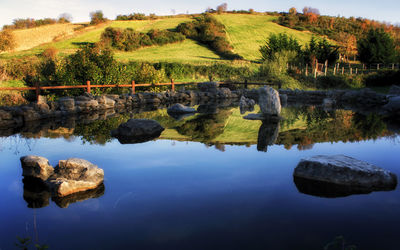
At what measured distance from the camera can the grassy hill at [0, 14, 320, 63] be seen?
121 feet

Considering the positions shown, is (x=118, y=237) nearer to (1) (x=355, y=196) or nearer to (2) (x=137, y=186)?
(2) (x=137, y=186)

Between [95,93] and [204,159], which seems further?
[95,93]

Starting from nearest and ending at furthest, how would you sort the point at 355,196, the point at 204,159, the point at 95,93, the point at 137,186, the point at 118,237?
the point at 118,237 < the point at 355,196 < the point at 137,186 < the point at 204,159 < the point at 95,93

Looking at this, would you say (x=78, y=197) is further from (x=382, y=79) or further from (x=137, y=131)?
(x=382, y=79)

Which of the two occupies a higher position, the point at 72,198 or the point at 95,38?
the point at 95,38

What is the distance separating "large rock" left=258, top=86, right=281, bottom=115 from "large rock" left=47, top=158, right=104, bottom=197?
737 cm

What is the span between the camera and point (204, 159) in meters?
6.04

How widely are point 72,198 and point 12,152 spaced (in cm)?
321

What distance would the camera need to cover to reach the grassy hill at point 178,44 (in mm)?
37019

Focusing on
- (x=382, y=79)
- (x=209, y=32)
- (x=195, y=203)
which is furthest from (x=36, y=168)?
(x=209, y=32)

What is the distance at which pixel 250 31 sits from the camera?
52625 mm

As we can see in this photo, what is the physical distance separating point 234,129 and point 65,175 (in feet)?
17.9

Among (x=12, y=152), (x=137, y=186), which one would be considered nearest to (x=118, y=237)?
(x=137, y=186)

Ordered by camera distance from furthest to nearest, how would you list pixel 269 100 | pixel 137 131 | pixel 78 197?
pixel 269 100 < pixel 137 131 < pixel 78 197
